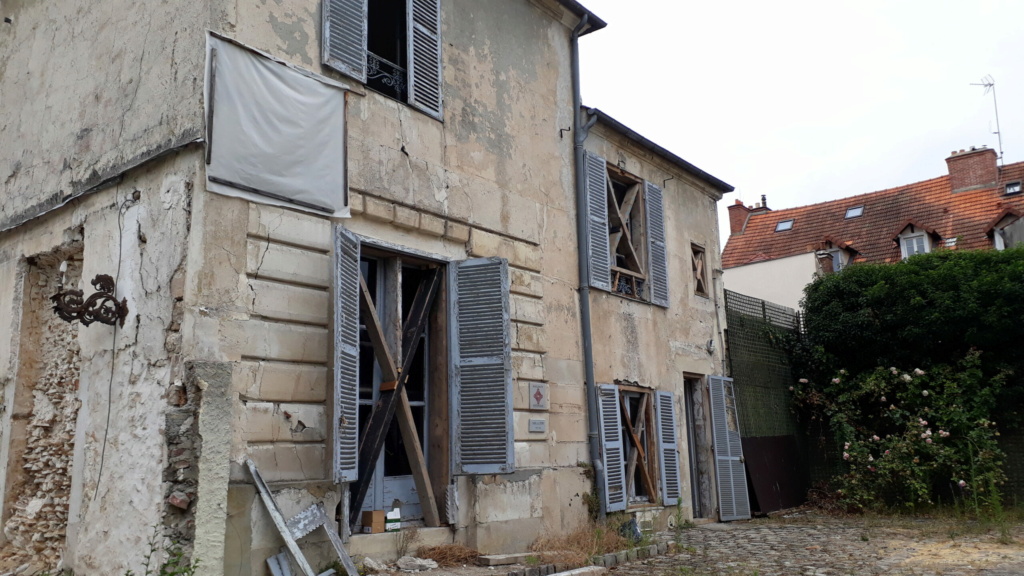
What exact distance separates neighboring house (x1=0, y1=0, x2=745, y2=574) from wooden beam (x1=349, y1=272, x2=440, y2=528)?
0.09ft

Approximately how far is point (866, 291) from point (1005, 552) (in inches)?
239

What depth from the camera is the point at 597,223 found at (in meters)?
9.88

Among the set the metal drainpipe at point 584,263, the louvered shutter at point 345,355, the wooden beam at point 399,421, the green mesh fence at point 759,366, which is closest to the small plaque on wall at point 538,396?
the metal drainpipe at point 584,263

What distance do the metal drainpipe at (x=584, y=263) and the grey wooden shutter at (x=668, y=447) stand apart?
1554 millimetres

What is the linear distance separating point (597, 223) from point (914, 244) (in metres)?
13.4

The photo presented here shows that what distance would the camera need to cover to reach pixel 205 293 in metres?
5.70

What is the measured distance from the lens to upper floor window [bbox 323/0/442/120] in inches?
274

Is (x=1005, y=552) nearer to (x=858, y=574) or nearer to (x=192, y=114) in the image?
(x=858, y=574)

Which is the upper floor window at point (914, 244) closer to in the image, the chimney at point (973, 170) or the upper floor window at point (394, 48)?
the chimney at point (973, 170)

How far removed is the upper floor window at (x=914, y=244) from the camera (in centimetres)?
1973

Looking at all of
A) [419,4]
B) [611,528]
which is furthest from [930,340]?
[419,4]

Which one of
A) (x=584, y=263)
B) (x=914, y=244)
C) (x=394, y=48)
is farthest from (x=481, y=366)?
(x=914, y=244)

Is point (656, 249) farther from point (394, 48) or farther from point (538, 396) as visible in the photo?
point (394, 48)

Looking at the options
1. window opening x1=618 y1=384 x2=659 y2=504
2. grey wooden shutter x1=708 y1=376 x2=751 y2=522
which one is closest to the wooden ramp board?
window opening x1=618 y1=384 x2=659 y2=504
